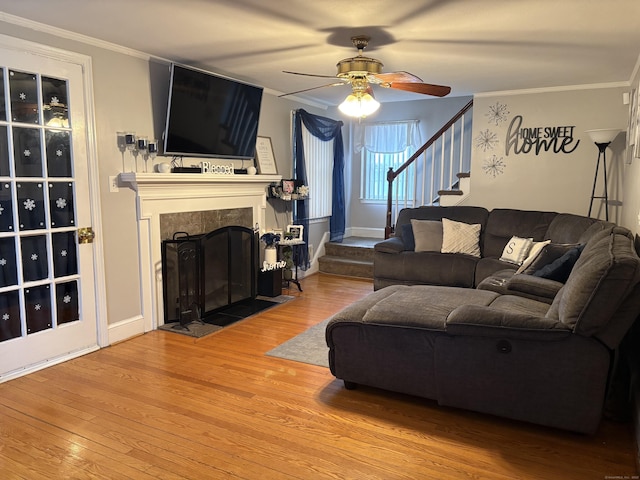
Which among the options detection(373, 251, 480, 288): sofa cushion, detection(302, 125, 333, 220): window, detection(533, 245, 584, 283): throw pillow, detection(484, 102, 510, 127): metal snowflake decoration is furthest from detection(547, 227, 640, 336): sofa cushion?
detection(302, 125, 333, 220): window

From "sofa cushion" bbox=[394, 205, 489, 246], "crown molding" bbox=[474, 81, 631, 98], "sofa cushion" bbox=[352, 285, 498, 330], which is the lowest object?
"sofa cushion" bbox=[352, 285, 498, 330]

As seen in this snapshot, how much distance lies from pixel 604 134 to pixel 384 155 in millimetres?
3237

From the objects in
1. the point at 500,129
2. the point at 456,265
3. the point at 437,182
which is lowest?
the point at 456,265

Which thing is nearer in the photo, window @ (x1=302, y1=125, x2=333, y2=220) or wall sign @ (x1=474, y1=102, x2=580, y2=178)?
wall sign @ (x1=474, y1=102, x2=580, y2=178)

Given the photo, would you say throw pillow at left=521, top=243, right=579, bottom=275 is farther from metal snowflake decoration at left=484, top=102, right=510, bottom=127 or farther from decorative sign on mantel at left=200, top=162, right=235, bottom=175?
decorative sign on mantel at left=200, top=162, right=235, bottom=175

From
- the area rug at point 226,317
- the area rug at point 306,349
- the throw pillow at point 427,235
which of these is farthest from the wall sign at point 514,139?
the area rug at point 306,349

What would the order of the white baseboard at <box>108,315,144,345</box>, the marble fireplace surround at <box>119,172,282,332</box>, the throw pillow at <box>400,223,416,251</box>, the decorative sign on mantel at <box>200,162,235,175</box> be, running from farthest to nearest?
the throw pillow at <box>400,223,416,251</box>
the decorative sign on mantel at <box>200,162,235,175</box>
the marble fireplace surround at <box>119,172,282,332</box>
the white baseboard at <box>108,315,144,345</box>

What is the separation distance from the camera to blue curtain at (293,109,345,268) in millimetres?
6031

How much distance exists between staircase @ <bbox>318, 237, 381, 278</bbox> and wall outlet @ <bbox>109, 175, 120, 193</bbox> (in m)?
3.38

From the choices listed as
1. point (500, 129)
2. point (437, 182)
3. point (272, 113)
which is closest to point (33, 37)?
point (272, 113)

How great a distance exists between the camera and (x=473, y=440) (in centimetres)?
247

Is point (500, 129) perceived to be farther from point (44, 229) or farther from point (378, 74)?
point (44, 229)

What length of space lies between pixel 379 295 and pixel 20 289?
2.46m

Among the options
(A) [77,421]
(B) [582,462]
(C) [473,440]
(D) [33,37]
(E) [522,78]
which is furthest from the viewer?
(E) [522,78]
